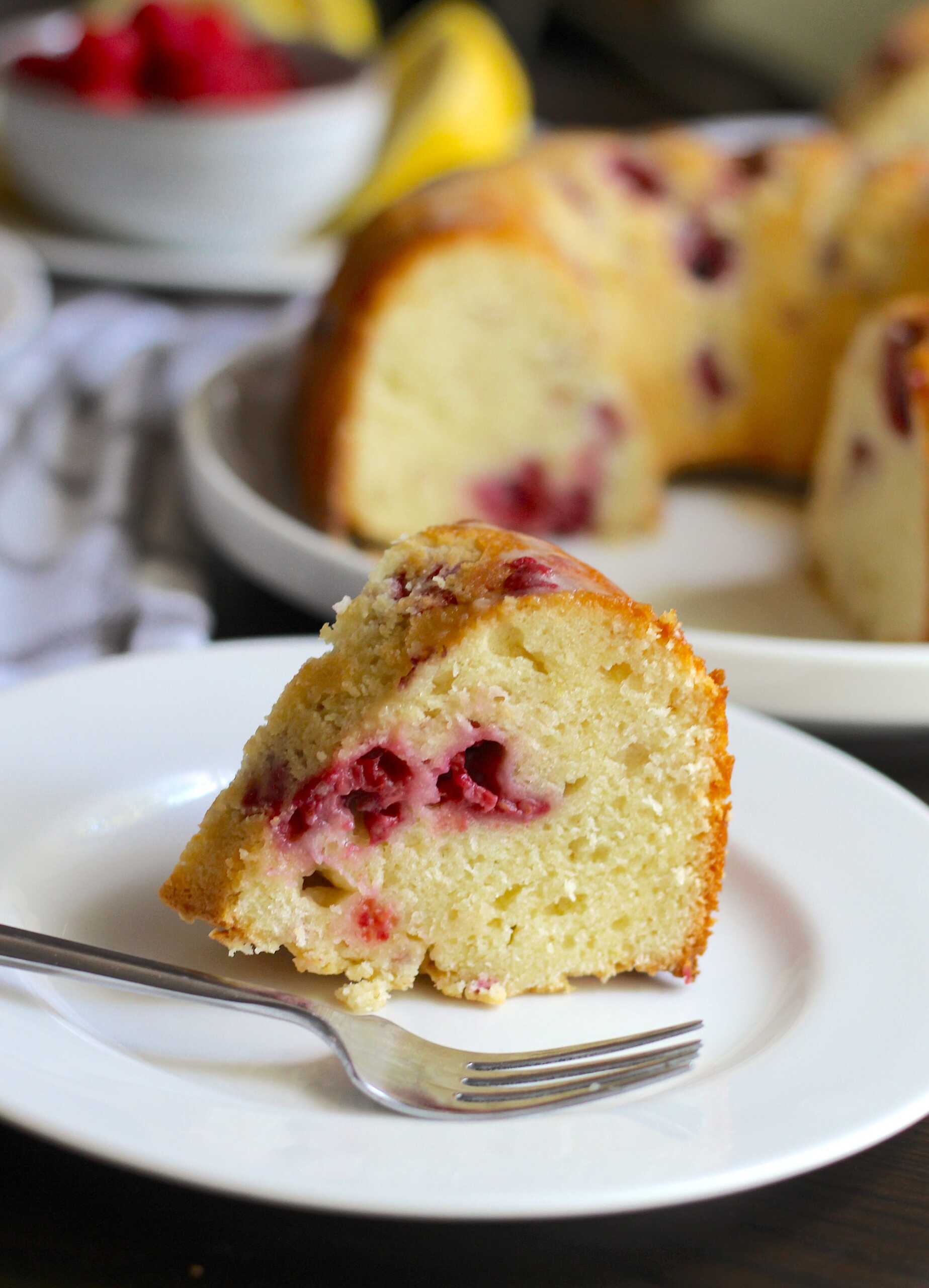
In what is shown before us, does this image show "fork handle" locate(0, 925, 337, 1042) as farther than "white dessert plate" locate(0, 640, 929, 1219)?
Yes

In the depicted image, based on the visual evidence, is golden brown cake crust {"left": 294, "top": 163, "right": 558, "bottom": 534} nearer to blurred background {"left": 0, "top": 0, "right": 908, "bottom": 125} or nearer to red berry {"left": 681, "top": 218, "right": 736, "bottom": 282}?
red berry {"left": 681, "top": 218, "right": 736, "bottom": 282}

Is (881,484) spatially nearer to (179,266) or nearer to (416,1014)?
(416,1014)

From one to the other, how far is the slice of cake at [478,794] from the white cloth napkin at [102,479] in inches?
21.8

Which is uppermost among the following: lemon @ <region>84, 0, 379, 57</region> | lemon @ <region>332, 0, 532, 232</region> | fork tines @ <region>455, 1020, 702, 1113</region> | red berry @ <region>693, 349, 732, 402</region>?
fork tines @ <region>455, 1020, 702, 1113</region>

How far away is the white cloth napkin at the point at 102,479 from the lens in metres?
1.57

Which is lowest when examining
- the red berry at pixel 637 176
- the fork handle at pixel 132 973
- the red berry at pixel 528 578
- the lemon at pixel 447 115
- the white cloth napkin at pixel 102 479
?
the white cloth napkin at pixel 102 479

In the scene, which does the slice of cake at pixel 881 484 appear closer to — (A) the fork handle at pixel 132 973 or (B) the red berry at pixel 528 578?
(B) the red berry at pixel 528 578

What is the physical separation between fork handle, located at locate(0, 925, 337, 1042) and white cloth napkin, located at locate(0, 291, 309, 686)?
0.62 meters

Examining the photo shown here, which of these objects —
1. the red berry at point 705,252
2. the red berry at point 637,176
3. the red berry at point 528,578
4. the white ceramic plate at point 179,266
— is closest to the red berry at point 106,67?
the white ceramic plate at point 179,266

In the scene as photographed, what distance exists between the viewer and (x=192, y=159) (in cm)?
237

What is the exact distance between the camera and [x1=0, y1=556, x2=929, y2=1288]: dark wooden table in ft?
2.54

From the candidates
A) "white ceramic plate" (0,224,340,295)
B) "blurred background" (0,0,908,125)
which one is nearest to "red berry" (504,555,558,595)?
"white ceramic plate" (0,224,340,295)

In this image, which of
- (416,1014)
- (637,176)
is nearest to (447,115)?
(637,176)

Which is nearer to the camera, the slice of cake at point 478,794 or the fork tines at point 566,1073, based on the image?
the fork tines at point 566,1073
